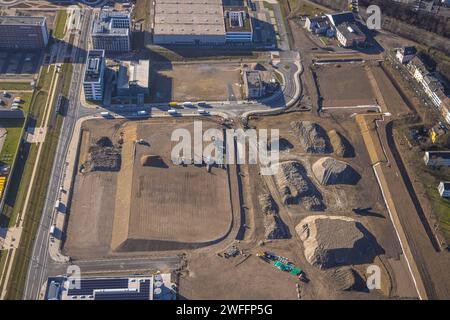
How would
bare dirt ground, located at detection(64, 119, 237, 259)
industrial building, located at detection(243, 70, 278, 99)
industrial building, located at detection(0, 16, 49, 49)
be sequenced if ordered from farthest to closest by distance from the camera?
industrial building, located at detection(0, 16, 49, 49), industrial building, located at detection(243, 70, 278, 99), bare dirt ground, located at detection(64, 119, 237, 259)

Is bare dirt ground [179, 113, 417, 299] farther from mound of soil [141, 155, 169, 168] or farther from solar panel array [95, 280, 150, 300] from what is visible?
mound of soil [141, 155, 169, 168]

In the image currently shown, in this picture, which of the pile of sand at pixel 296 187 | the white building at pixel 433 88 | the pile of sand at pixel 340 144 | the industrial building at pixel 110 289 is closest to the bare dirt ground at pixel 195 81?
the pile of sand at pixel 340 144

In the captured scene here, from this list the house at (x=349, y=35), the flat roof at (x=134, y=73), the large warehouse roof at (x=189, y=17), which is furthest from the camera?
the house at (x=349, y=35)

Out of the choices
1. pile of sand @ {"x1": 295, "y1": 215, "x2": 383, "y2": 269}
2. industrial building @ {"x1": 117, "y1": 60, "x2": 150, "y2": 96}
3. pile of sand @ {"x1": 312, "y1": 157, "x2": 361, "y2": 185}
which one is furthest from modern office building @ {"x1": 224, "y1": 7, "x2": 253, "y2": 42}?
pile of sand @ {"x1": 295, "y1": 215, "x2": 383, "y2": 269}

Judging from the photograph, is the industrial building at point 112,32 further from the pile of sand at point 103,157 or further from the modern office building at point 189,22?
the pile of sand at point 103,157

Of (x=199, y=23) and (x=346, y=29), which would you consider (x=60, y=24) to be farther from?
(x=346, y=29)

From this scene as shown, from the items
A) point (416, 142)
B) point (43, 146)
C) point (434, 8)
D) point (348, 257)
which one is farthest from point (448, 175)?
point (43, 146)

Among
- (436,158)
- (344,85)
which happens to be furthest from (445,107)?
(344,85)
